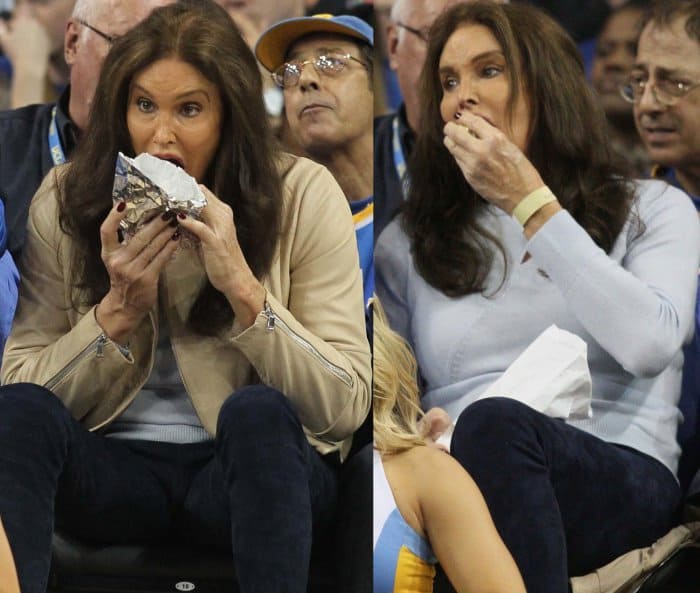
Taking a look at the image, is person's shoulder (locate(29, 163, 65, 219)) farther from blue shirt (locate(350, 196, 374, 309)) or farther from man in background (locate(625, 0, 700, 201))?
man in background (locate(625, 0, 700, 201))

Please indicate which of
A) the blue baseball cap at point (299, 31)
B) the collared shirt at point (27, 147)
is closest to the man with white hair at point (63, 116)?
the collared shirt at point (27, 147)

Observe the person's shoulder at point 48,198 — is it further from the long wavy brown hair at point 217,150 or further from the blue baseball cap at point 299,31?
the blue baseball cap at point 299,31

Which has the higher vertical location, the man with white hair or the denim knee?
the man with white hair

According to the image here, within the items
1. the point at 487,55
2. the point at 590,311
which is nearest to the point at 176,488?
the point at 590,311

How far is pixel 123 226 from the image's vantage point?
1.28 meters

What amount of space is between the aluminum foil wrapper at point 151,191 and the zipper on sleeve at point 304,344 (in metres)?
0.12

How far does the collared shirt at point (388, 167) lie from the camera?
4.78 ft

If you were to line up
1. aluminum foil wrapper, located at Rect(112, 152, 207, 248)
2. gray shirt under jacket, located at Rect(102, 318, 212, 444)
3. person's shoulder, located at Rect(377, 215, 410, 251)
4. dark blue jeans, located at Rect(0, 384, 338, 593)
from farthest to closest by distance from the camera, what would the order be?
person's shoulder, located at Rect(377, 215, 410, 251) < gray shirt under jacket, located at Rect(102, 318, 212, 444) < aluminum foil wrapper, located at Rect(112, 152, 207, 248) < dark blue jeans, located at Rect(0, 384, 338, 593)

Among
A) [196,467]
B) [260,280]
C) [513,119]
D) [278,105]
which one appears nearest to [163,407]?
[196,467]

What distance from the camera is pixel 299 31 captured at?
4.49ft

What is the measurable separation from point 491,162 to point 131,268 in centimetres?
45

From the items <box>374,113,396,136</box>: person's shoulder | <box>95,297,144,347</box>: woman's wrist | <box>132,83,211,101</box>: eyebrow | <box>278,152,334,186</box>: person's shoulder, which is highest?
<box>132,83,211,101</box>: eyebrow

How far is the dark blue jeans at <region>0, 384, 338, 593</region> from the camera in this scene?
3.74 feet

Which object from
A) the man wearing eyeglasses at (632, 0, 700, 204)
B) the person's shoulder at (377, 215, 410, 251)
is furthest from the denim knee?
the man wearing eyeglasses at (632, 0, 700, 204)
